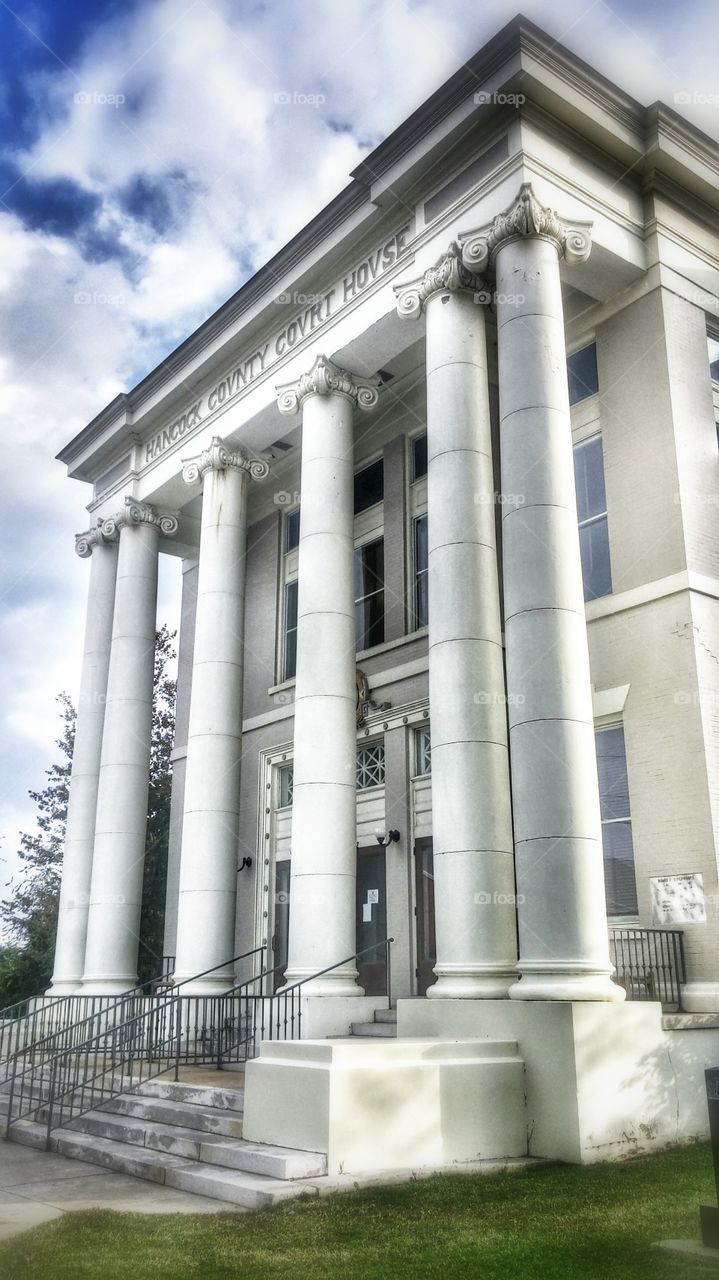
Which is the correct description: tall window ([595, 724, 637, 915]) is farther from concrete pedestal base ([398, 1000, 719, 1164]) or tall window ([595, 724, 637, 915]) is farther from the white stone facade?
concrete pedestal base ([398, 1000, 719, 1164])

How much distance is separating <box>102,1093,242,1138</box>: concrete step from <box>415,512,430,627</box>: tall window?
28.7ft

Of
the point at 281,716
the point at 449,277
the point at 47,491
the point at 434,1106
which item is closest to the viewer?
the point at 434,1106

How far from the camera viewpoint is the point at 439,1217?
7.66 meters

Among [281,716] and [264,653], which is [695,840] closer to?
[281,716]

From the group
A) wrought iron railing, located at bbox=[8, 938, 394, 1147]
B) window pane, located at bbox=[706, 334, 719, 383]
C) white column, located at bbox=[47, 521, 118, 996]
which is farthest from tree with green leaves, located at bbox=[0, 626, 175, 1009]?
window pane, located at bbox=[706, 334, 719, 383]

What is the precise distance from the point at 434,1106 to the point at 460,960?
7.65 feet

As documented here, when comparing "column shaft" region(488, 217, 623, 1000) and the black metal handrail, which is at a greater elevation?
"column shaft" region(488, 217, 623, 1000)

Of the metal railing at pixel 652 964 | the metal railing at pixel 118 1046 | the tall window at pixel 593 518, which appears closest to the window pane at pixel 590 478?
the tall window at pixel 593 518

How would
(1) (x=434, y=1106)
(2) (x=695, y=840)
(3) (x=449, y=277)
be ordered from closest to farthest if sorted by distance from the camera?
(1) (x=434, y=1106), (2) (x=695, y=840), (3) (x=449, y=277)

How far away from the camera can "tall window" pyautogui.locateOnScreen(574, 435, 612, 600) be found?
15148mm

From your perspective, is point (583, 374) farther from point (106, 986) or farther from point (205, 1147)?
point (106, 986)

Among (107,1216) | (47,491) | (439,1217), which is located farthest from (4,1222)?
(47,491)

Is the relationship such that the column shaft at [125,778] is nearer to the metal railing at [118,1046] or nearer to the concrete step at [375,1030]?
the metal railing at [118,1046]

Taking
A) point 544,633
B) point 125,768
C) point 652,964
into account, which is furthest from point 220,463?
point 652,964
